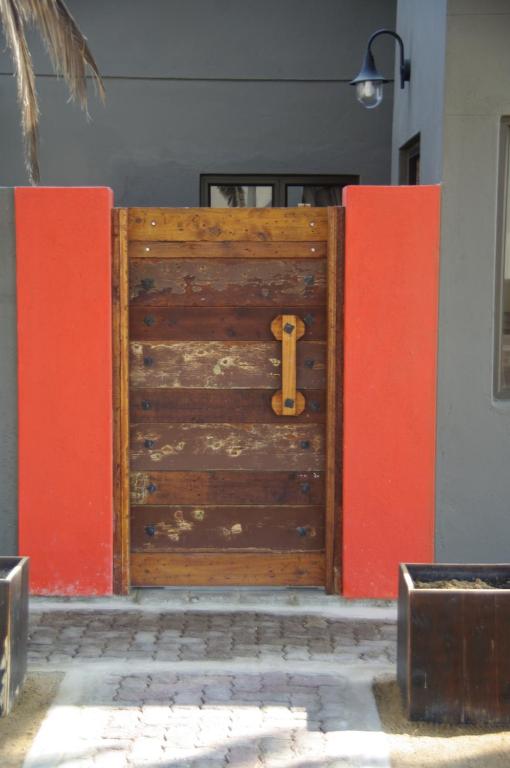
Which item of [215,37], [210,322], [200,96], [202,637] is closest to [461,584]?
[202,637]

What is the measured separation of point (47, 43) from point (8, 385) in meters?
2.76

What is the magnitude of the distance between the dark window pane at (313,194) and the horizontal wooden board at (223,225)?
3.99 meters

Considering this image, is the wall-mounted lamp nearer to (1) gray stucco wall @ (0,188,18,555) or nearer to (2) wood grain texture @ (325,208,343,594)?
(2) wood grain texture @ (325,208,343,594)

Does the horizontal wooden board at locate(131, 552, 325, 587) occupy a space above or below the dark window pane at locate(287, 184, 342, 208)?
below

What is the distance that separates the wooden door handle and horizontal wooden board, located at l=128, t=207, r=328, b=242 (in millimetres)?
497

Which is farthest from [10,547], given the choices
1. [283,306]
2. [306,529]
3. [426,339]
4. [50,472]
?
[426,339]

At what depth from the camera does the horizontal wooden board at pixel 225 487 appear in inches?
257

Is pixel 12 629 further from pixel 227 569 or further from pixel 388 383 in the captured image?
pixel 388 383

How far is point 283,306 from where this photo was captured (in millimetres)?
6469

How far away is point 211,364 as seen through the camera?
6.49 meters

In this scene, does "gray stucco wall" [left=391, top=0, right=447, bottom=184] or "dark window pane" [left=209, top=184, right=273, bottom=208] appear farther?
"dark window pane" [left=209, top=184, right=273, bottom=208]

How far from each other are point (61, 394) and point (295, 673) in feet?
7.32

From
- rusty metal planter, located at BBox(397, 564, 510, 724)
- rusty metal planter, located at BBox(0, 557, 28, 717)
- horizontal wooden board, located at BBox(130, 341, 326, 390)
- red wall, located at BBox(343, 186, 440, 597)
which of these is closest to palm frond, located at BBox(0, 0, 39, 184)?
horizontal wooden board, located at BBox(130, 341, 326, 390)

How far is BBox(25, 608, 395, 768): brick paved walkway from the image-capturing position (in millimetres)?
4383
